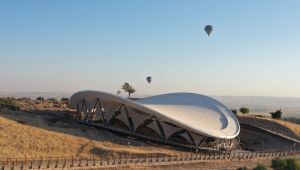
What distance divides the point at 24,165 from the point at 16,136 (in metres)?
11.8

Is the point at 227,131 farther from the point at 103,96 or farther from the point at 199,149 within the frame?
the point at 103,96

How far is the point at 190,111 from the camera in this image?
254ft

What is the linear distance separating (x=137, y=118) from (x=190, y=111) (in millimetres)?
12856

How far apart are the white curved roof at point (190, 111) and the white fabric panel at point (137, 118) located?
1910mm

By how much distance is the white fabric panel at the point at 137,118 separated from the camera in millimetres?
68188

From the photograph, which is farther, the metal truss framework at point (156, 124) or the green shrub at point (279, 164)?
the metal truss framework at point (156, 124)

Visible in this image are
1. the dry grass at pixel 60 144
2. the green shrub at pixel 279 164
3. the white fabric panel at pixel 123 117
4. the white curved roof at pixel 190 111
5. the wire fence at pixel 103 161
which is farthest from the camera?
the white fabric panel at pixel 123 117

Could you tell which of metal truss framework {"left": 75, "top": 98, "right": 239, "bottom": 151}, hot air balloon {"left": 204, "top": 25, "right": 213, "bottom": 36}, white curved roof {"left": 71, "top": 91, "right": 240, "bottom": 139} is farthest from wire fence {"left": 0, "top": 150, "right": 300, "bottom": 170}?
hot air balloon {"left": 204, "top": 25, "right": 213, "bottom": 36}

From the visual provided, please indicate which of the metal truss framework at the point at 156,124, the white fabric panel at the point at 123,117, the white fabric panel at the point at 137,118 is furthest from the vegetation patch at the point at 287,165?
the white fabric panel at the point at 123,117

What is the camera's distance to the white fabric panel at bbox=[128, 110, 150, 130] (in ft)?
A: 224

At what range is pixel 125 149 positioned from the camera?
5488cm

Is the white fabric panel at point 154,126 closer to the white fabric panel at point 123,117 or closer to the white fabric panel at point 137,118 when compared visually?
the white fabric panel at point 137,118

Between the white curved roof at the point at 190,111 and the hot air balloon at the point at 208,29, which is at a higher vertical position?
the hot air balloon at the point at 208,29

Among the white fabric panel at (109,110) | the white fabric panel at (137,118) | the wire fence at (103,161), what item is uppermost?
the white fabric panel at (109,110)
